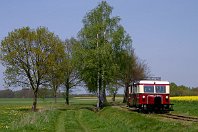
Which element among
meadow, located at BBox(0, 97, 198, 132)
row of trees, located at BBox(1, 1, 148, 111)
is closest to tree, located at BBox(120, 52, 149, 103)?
row of trees, located at BBox(1, 1, 148, 111)

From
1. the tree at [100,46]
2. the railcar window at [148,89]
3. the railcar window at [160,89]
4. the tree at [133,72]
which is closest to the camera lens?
the railcar window at [148,89]

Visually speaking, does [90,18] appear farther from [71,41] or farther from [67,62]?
[71,41]

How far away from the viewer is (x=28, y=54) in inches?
2542

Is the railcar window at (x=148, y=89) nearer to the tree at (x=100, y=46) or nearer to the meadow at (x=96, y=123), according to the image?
the meadow at (x=96, y=123)

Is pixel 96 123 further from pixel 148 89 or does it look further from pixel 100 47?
pixel 100 47

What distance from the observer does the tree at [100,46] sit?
60.8 meters

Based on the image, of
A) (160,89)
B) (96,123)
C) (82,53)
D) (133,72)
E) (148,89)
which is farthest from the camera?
(133,72)

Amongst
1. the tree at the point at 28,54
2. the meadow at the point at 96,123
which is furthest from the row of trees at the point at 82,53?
the meadow at the point at 96,123

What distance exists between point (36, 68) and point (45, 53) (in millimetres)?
2809

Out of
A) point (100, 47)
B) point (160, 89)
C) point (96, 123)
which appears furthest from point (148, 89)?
point (100, 47)

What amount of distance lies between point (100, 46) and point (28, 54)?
1143cm

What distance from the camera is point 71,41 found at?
9031 centimetres

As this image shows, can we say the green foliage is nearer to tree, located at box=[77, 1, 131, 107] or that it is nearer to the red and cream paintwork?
tree, located at box=[77, 1, 131, 107]

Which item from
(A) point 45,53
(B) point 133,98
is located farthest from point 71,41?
(B) point 133,98
